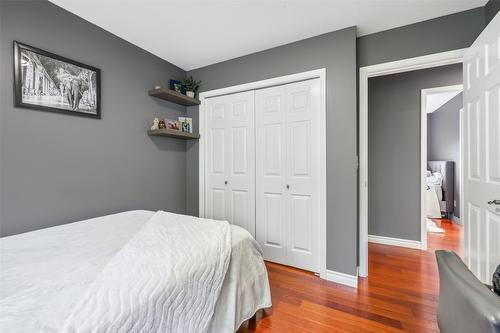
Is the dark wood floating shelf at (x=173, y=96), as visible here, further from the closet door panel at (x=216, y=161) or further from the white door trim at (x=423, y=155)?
the white door trim at (x=423, y=155)

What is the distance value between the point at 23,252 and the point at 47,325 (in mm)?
883

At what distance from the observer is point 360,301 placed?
1.84 metres

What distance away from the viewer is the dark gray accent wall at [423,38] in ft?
6.12

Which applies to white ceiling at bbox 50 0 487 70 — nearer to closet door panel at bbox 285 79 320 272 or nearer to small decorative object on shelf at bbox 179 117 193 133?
closet door panel at bbox 285 79 320 272

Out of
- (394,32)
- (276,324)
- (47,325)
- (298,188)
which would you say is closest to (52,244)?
(47,325)

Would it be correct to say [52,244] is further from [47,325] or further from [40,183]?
[47,325]

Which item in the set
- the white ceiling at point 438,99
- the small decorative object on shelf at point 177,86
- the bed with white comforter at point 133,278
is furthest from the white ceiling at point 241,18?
the white ceiling at point 438,99

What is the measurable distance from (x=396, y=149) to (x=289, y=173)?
1805 millimetres

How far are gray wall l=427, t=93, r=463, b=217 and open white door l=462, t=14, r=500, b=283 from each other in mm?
3433

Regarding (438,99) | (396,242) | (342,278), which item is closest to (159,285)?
(342,278)

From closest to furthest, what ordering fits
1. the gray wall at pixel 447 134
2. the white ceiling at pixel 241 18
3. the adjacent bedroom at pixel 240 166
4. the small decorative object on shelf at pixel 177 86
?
the adjacent bedroom at pixel 240 166 < the white ceiling at pixel 241 18 < the small decorative object on shelf at pixel 177 86 < the gray wall at pixel 447 134

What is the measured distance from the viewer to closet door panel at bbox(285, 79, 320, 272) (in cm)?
230

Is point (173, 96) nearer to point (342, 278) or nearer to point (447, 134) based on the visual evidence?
point (342, 278)

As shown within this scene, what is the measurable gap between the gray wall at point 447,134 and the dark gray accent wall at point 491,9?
3.43 meters
